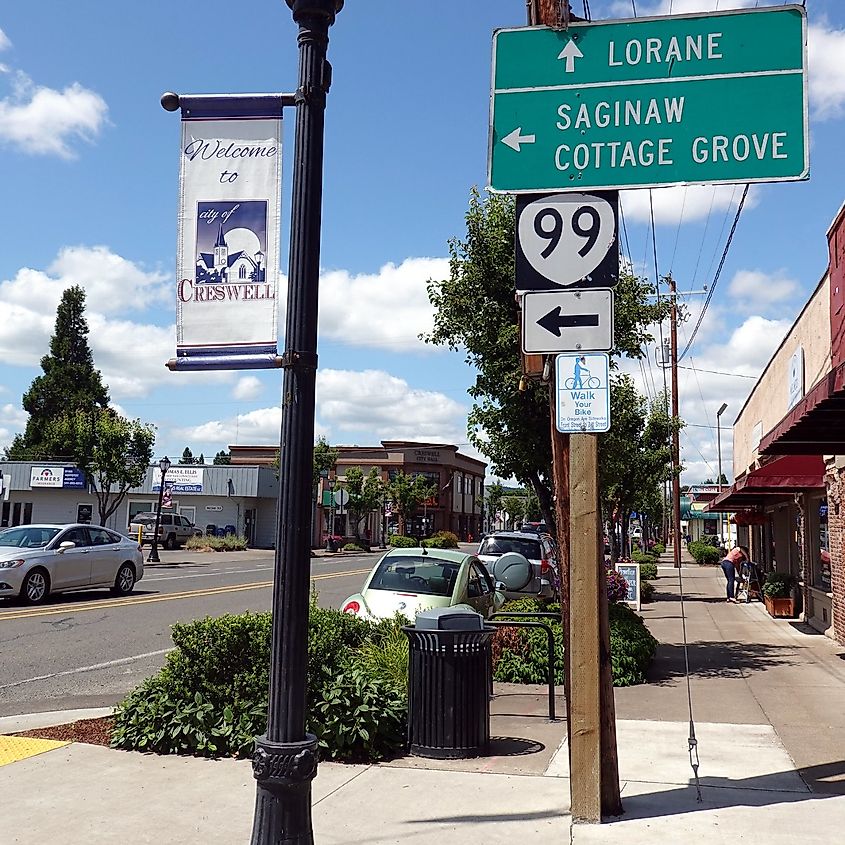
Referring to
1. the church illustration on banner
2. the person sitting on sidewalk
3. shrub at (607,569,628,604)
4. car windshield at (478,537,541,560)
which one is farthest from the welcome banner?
the person sitting on sidewalk

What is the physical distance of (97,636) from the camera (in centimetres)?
1393

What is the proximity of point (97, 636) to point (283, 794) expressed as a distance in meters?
10.8

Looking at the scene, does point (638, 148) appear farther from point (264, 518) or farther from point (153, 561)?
point (264, 518)

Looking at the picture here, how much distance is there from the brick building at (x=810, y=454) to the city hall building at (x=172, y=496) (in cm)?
3915

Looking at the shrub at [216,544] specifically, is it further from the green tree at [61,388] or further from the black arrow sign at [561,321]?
the black arrow sign at [561,321]

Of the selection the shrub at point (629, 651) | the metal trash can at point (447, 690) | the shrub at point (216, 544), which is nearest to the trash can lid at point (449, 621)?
the metal trash can at point (447, 690)

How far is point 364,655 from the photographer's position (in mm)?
8398

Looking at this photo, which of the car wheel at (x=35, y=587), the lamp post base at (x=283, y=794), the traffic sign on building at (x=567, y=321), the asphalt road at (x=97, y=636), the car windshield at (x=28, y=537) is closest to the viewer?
the lamp post base at (x=283, y=794)

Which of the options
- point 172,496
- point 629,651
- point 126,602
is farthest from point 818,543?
point 172,496

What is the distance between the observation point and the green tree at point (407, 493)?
243 feet

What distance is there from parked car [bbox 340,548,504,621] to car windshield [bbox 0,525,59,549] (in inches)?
356

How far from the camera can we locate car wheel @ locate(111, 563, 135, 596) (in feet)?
65.4

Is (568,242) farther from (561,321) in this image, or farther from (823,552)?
(823,552)

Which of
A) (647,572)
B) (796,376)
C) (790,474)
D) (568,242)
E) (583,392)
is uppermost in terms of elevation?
(796,376)
